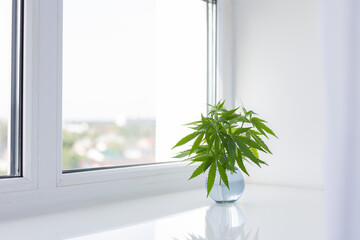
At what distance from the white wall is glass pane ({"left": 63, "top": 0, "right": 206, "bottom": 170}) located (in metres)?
0.21

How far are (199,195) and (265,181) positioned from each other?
0.40 m

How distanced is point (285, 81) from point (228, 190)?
0.64m

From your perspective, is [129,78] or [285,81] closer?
[129,78]

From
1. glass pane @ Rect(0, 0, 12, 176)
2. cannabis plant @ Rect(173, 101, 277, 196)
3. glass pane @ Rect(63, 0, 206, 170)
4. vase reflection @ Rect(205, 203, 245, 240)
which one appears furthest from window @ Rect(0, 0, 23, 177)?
vase reflection @ Rect(205, 203, 245, 240)

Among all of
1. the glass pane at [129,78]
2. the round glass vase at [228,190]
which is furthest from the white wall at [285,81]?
the round glass vase at [228,190]

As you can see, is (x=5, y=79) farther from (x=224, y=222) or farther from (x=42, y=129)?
(x=224, y=222)

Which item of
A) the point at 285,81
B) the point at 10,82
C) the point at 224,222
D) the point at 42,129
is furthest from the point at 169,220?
the point at 285,81

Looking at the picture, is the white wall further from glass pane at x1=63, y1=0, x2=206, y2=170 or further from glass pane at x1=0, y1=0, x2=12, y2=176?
glass pane at x1=0, y1=0, x2=12, y2=176

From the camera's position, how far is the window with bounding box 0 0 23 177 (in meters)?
1.05

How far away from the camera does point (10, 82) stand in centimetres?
106

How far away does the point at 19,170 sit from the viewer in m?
1.04

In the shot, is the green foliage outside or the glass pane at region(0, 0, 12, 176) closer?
the glass pane at region(0, 0, 12, 176)

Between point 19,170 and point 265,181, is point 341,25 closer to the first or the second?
point 19,170

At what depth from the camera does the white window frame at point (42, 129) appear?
3.34ft
